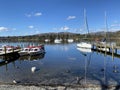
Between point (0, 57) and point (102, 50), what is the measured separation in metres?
28.7

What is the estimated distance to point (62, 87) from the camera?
1427 centimetres

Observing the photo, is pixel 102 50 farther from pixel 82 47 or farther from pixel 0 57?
pixel 0 57

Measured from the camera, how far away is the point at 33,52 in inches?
1809

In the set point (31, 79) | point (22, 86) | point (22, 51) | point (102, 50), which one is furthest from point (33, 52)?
point (22, 86)

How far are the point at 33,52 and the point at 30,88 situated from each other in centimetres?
3219

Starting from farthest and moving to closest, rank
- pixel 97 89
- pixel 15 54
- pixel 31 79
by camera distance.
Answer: pixel 15 54 → pixel 31 79 → pixel 97 89

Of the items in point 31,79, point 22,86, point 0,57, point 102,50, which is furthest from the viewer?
point 102,50

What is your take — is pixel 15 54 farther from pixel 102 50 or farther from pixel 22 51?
pixel 102 50

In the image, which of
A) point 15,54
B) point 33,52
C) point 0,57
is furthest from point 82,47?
point 0,57

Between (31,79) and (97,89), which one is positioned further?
(31,79)

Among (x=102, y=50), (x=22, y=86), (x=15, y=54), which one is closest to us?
(x=22, y=86)

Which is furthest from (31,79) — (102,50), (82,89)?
(102,50)

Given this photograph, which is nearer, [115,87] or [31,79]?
[115,87]

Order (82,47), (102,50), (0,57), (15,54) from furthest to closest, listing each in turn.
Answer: (82,47) → (102,50) → (15,54) → (0,57)
